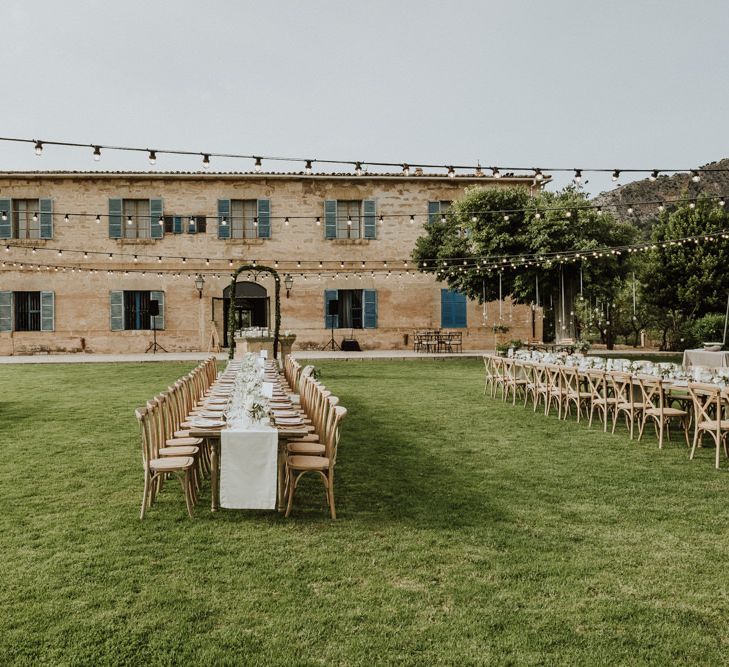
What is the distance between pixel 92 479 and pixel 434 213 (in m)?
16.5

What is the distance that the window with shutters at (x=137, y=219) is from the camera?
19.3 meters

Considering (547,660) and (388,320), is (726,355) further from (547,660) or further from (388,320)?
(388,320)

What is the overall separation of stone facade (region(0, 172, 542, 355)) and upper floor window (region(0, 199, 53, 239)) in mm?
190

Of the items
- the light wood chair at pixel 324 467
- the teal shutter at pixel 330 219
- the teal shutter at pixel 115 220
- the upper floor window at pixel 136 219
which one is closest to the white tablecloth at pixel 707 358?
the light wood chair at pixel 324 467

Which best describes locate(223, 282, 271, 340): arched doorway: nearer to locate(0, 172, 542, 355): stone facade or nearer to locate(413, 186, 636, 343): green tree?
locate(0, 172, 542, 355): stone facade

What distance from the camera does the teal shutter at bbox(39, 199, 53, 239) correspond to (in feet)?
62.2

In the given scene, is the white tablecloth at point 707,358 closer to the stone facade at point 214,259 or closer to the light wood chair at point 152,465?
the light wood chair at point 152,465

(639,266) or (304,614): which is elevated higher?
(639,266)

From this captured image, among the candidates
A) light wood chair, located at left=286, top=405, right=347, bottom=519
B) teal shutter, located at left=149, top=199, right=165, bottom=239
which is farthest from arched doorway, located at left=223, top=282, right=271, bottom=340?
light wood chair, located at left=286, top=405, right=347, bottom=519

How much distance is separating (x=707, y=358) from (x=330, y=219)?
41.0 ft

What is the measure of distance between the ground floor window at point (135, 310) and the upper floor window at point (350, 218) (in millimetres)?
5645

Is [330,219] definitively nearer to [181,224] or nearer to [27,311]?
[181,224]

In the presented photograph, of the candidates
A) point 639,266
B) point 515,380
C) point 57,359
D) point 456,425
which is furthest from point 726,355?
point 57,359

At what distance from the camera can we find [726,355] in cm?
959
